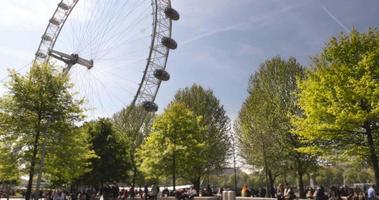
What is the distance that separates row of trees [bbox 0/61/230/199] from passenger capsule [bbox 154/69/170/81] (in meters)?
3.99

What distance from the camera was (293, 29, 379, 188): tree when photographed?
23.0 metres

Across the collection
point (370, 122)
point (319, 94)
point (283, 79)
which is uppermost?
point (283, 79)

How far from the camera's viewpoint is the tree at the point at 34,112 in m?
27.2

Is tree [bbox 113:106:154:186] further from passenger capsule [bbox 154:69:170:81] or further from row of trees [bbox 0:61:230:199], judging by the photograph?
passenger capsule [bbox 154:69:170:81]

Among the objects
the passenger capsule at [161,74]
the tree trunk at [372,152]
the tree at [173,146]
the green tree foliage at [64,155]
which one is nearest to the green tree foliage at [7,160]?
the green tree foliage at [64,155]

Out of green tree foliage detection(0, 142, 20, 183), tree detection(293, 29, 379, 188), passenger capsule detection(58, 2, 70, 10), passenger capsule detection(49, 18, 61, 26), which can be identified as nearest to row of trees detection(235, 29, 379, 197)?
tree detection(293, 29, 379, 188)

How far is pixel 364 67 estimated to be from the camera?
2380cm

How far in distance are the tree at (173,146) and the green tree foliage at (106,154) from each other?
7.19 meters

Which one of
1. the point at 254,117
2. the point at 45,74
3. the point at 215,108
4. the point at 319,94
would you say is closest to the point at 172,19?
the point at 215,108

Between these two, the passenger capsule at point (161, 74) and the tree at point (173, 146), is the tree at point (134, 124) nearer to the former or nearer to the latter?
the passenger capsule at point (161, 74)

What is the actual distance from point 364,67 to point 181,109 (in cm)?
2398

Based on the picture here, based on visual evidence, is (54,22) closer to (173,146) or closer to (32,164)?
(173,146)

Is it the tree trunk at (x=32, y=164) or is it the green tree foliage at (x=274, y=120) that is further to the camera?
the green tree foliage at (x=274, y=120)

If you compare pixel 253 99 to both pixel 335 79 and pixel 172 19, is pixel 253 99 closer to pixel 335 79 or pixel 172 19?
pixel 172 19
